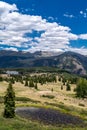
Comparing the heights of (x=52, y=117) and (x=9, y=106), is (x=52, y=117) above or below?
below

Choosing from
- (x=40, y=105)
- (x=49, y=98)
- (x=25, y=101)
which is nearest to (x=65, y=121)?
(x=40, y=105)

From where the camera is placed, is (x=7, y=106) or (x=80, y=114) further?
(x=80, y=114)

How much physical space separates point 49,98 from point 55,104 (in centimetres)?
1849

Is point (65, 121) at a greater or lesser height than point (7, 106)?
lesser

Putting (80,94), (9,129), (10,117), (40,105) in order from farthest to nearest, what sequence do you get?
(80,94)
(40,105)
(10,117)
(9,129)

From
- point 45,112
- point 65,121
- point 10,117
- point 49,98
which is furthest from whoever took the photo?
point 49,98

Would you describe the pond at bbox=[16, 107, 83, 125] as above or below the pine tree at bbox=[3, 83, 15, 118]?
below

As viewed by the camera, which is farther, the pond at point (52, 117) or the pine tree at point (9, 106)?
the pond at point (52, 117)

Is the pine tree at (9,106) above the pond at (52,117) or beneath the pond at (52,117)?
above

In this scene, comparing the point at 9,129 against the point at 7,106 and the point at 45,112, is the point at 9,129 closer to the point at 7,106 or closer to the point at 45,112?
the point at 7,106

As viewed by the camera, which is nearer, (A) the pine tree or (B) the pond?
(A) the pine tree

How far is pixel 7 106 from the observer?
77.6m

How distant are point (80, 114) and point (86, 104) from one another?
24188mm

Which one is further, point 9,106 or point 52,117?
point 52,117
